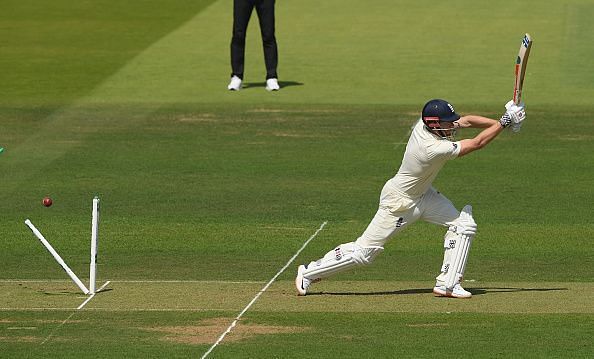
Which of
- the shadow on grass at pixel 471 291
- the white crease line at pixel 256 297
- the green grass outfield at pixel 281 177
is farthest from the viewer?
the shadow on grass at pixel 471 291

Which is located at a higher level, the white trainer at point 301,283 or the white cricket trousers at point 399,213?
the white cricket trousers at point 399,213

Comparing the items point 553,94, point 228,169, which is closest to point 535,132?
point 553,94

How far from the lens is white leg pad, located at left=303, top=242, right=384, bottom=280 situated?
12781 mm

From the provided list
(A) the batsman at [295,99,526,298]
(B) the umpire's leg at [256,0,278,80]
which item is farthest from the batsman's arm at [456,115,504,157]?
(B) the umpire's leg at [256,0,278,80]

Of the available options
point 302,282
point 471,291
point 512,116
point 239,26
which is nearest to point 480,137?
point 512,116

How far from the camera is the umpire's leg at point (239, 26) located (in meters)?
22.4

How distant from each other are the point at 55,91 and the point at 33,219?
24.5 feet

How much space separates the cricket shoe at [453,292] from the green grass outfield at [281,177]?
0.08 metres

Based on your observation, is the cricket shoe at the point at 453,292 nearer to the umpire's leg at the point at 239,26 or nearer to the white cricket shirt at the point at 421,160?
the white cricket shirt at the point at 421,160

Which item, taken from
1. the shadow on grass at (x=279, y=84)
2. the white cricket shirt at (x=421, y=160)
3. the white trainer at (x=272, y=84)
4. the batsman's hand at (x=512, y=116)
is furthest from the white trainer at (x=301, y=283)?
the shadow on grass at (x=279, y=84)

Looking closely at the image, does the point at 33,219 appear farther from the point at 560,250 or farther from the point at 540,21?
the point at 540,21

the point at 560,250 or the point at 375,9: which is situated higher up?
the point at 375,9

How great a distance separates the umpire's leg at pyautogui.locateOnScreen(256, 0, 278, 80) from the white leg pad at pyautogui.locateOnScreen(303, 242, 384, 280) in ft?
32.8

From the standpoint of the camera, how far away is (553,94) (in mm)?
23453
